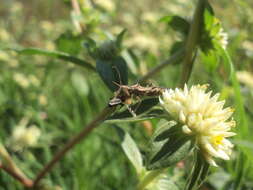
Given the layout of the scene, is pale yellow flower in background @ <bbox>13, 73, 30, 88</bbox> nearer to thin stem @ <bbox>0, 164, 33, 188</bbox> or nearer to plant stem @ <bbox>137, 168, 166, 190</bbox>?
thin stem @ <bbox>0, 164, 33, 188</bbox>

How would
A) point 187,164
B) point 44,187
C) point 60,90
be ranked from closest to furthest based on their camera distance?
point 44,187 → point 187,164 → point 60,90

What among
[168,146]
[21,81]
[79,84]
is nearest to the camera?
[168,146]

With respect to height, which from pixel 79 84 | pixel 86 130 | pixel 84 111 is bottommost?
pixel 84 111

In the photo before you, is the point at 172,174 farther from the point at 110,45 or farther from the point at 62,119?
the point at 62,119

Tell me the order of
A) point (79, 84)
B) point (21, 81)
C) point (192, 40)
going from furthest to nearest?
point (21, 81), point (79, 84), point (192, 40)

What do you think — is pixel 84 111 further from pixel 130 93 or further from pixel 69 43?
pixel 130 93

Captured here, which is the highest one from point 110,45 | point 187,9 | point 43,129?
point 110,45

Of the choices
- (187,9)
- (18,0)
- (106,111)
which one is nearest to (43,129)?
(106,111)

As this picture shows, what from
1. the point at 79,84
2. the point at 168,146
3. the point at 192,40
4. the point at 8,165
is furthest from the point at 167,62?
the point at 79,84

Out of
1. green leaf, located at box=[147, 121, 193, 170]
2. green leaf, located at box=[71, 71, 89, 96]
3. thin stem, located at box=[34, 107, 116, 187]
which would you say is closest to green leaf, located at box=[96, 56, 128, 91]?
thin stem, located at box=[34, 107, 116, 187]
